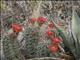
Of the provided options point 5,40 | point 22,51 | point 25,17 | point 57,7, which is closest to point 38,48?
point 22,51

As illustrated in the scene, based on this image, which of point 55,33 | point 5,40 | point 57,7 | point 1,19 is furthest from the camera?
point 57,7

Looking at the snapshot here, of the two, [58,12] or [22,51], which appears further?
[58,12]

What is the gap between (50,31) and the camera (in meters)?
3.95

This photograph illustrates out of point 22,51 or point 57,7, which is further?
point 57,7

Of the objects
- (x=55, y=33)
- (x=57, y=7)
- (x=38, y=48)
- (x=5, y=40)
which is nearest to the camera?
(x=5, y=40)

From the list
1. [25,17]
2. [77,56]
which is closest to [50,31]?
[77,56]

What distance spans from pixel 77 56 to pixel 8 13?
326cm

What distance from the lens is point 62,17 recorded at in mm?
6664

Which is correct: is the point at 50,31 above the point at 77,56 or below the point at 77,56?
above

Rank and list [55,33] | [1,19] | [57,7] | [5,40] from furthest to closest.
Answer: [57,7] < [1,19] < [55,33] < [5,40]

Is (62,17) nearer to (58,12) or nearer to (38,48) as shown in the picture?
(58,12)

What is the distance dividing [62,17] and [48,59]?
305cm

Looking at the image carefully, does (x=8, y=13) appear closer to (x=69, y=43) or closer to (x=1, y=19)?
(x=1, y=19)

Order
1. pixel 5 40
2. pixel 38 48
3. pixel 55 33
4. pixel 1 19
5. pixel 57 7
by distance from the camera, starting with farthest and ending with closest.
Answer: pixel 57 7
pixel 1 19
pixel 55 33
pixel 38 48
pixel 5 40
